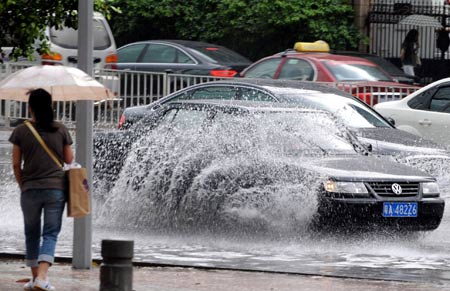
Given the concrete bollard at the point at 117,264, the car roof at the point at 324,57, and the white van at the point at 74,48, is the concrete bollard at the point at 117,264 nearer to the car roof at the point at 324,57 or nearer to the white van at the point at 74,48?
the car roof at the point at 324,57

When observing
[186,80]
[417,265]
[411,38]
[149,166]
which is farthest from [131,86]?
[417,265]

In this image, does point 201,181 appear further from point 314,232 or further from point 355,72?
point 355,72

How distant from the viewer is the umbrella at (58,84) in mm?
11250

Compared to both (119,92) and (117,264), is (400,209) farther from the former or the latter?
(119,92)

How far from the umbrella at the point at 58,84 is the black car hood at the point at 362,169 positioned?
3401 millimetres

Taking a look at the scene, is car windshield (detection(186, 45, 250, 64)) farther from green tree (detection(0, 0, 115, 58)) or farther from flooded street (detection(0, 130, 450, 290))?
green tree (detection(0, 0, 115, 58))

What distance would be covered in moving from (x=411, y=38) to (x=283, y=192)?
2104 cm

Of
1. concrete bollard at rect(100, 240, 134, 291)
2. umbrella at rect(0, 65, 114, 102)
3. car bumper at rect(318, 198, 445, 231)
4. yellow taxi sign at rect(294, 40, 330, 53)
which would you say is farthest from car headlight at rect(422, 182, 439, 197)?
yellow taxi sign at rect(294, 40, 330, 53)

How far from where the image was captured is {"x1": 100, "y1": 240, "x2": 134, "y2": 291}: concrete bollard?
979 centimetres

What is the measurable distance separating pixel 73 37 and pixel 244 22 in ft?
28.5

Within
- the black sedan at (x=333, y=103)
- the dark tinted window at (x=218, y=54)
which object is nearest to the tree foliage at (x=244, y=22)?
the dark tinted window at (x=218, y=54)

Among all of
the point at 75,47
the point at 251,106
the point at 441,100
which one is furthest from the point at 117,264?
the point at 75,47

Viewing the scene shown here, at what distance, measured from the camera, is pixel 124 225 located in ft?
49.9

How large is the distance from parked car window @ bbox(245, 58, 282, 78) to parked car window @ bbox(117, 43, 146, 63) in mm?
4737
